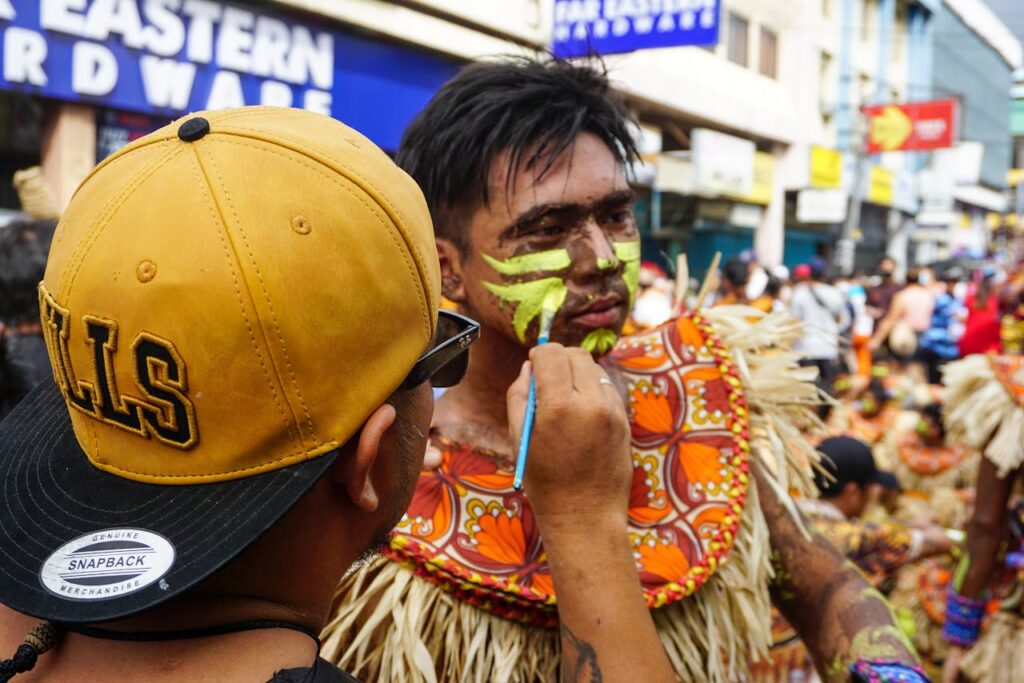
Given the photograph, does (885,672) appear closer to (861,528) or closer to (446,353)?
(446,353)

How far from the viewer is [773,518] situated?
6.29 feet

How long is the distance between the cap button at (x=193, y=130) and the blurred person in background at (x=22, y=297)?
6.40ft

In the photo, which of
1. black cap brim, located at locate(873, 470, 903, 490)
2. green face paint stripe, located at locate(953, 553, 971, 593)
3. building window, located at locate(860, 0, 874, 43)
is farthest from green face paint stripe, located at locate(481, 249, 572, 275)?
building window, located at locate(860, 0, 874, 43)

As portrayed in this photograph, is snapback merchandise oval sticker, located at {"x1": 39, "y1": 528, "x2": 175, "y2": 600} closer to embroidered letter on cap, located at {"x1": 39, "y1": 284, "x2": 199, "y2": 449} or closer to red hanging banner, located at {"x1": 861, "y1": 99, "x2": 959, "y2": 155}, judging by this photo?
embroidered letter on cap, located at {"x1": 39, "y1": 284, "x2": 199, "y2": 449}

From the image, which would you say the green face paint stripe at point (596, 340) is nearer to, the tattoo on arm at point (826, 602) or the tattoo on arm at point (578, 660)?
the tattoo on arm at point (826, 602)

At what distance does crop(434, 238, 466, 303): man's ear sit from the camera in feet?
6.25

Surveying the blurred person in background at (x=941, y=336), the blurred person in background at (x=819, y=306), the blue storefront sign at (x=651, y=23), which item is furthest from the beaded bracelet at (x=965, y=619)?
the blurred person in background at (x=941, y=336)

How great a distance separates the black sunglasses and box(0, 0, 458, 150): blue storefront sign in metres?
5.90

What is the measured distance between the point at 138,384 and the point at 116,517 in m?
0.14

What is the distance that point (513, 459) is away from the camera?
1764 millimetres

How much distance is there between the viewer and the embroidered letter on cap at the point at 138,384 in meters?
0.91

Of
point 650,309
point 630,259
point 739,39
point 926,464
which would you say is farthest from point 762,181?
point 630,259

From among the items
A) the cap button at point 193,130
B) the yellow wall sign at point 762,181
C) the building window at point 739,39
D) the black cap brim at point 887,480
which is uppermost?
the building window at point 739,39

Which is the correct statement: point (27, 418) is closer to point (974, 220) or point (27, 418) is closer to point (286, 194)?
point (286, 194)
